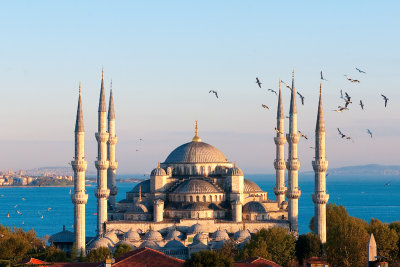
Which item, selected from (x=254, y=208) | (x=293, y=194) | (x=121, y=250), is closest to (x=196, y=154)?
(x=254, y=208)

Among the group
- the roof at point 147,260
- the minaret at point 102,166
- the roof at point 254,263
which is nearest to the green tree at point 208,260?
the roof at point 147,260

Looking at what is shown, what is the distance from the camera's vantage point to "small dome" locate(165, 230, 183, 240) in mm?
57156

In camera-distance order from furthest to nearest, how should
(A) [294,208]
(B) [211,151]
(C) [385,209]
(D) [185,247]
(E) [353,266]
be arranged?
(C) [385,209] < (B) [211,151] < (A) [294,208] < (D) [185,247] < (E) [353,266]

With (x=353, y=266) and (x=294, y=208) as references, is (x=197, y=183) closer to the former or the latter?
(x=294, y=208)

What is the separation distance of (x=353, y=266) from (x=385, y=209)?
102 metres

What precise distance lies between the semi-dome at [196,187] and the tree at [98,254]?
11.1 m

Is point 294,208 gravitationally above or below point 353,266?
above

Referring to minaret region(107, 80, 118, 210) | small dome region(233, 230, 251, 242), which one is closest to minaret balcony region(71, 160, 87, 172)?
minaret region(107, 80, 118, 210)

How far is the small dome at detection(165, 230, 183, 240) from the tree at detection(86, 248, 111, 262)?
251 inches

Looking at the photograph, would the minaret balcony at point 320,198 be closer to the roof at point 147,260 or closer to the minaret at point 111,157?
the minaret at point 111,157

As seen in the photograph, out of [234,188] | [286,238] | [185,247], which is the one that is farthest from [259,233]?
[234,188]

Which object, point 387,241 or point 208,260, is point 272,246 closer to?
point 387,241

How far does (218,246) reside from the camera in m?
55.2

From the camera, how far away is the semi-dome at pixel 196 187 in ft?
202
